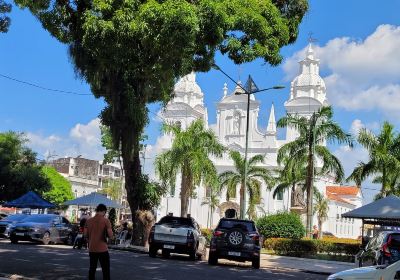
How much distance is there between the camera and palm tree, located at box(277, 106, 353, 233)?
36.4 meters

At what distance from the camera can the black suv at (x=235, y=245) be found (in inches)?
757

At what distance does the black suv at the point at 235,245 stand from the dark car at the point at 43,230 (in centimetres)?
863

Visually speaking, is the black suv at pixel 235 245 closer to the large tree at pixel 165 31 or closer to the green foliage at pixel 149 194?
the large tree at pixel 165 31

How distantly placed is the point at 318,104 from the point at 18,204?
41.2 metres

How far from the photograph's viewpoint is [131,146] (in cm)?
2439

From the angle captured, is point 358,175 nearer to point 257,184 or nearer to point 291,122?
point 291,122

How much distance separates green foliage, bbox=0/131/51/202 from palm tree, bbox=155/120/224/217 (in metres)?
8.97

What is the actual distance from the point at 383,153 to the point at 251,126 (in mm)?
35429

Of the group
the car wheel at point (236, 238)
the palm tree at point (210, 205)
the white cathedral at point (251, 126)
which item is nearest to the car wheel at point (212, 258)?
the car wheel at point (236, 238)

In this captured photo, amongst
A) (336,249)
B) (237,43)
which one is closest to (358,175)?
(336,249)

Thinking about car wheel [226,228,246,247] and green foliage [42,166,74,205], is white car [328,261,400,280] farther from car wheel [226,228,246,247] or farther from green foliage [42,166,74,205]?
green foliage [42,166,74,205]

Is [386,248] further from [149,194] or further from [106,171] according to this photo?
[106,171]

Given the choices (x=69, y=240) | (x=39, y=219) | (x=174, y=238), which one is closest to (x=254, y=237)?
(x=174, y=238)

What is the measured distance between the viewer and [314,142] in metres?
36.4
